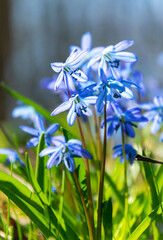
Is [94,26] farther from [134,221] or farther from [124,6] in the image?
[134,221]

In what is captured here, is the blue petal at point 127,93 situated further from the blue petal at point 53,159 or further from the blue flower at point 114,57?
the blue petal at point 53,159

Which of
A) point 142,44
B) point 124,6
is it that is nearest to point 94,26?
point 124,6

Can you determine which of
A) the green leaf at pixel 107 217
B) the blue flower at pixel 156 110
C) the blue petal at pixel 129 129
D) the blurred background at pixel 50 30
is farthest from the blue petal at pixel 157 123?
the blurred background at pixel 50 30

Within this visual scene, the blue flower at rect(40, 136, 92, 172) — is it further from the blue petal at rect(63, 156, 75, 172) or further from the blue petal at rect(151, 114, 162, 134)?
the blue petal at rect(151, 114, 162, 134)

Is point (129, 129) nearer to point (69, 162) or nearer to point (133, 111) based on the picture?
point (133, 111)

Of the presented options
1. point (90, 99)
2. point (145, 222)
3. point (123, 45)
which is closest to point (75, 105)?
point (90, 99)

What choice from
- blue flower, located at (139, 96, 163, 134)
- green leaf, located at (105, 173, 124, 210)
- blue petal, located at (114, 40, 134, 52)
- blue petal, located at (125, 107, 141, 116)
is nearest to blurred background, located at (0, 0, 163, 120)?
green leaf, located at (105, 173, 124, 210)
